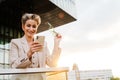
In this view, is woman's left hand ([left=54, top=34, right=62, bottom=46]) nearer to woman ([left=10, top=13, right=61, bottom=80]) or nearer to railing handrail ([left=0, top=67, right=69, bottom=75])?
woman ([left=10, top=13, right=61, bottom=80])

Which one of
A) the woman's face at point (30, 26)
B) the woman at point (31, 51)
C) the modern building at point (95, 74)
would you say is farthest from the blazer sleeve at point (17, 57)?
the modern building at point (95, 74)

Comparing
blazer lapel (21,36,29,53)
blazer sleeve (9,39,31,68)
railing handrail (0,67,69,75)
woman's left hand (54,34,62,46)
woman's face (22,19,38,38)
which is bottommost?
railing handrail (0,67,69,75)

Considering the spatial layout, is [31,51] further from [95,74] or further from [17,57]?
[95,74]

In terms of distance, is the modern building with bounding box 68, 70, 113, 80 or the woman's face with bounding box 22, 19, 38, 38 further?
the modern building with bounding box 68, 70, 113, 80

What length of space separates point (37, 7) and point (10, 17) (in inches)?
123

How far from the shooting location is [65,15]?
2691cm

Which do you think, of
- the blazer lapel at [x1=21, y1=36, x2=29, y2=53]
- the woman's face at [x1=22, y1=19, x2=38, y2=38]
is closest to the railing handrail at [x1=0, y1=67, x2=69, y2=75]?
the blazer lapel at [x1=21, y1=36, x2=29, y2=53]

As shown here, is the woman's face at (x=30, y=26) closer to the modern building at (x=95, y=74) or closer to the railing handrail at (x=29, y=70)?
the railing handrail at (x=29, y=70)

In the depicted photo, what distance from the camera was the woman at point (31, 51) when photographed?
205cm

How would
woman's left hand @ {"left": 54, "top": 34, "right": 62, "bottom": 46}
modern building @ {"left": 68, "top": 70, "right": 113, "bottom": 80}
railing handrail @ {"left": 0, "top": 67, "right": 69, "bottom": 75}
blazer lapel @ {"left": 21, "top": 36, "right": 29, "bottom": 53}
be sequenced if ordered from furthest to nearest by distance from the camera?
modern building @ {"left": 68, "top": 70, "right": 113, "bottom": 80} → woman's left hand @ {"left": 54, "top": 34, "right": 62, "bottom": 46} → blazer lapel @ {"left": 21, "top": 36, "right": 29, "bottom": 53} → railing handrail @ {"left": 0, "top": 67, "right": 69, "bottom": 75}

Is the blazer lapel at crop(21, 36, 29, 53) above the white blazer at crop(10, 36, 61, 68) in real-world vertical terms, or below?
above

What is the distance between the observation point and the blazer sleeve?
202 cm

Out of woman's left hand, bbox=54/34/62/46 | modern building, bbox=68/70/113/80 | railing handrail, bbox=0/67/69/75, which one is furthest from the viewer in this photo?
modern building, bbox=68/70/113/80

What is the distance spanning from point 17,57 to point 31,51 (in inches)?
8.9
